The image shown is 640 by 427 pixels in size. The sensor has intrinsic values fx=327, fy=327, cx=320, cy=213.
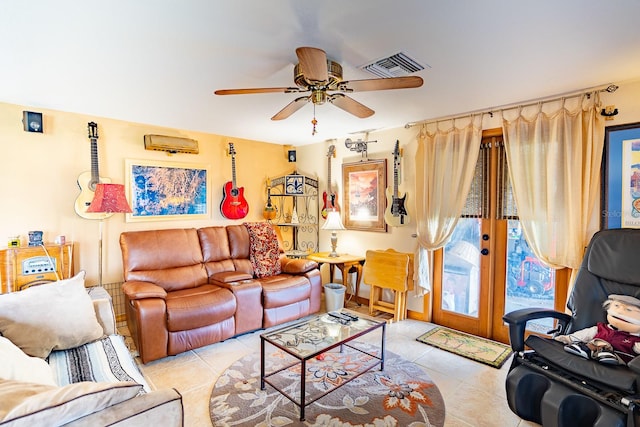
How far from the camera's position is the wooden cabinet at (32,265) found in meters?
2.84

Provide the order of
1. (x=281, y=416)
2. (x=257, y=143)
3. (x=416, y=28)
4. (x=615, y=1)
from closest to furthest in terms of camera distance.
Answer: (x=615, y=1)
(x=416, y=28)
(x=281, y=416)
(x=257, y=143)

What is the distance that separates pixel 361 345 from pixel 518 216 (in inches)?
75.1

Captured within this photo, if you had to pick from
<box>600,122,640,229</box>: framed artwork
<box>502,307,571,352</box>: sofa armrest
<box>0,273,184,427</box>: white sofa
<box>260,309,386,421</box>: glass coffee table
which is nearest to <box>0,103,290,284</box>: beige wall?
<box>0,273,184,427</box>: white sofa

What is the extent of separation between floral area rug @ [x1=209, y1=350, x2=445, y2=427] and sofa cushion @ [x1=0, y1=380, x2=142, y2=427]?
4.03ft

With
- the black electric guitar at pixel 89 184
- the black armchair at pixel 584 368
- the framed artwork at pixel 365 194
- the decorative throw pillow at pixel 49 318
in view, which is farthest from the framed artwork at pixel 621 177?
the black electric guitar at pixel 89 184

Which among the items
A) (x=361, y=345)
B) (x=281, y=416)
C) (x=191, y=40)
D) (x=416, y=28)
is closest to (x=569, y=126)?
(x=416, y=28)

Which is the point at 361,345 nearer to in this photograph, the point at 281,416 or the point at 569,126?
the point at 281,416

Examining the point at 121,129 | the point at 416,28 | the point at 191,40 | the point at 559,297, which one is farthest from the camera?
the point at 121,129

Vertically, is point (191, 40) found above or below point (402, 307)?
above

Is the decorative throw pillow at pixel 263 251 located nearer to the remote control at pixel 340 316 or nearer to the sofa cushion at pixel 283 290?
the sofa cushion at pixel 283 290

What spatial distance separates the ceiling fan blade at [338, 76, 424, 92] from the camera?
72.9 inches

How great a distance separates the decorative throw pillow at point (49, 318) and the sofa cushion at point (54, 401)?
945 mm

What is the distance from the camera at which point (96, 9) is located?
1.55 meters

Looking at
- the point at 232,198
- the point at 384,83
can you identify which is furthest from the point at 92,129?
the point at 384,83
